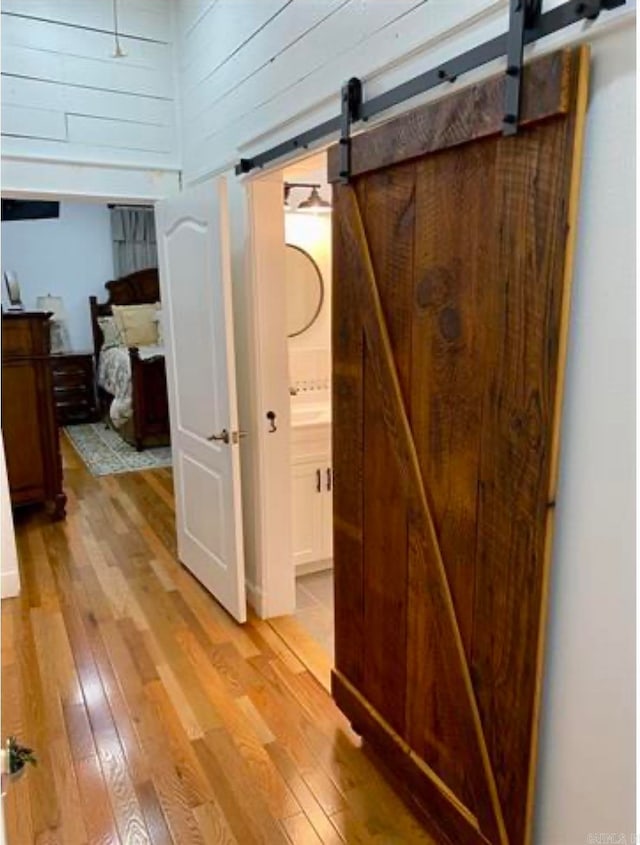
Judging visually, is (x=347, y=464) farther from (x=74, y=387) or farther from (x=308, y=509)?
(x=74, y=387)

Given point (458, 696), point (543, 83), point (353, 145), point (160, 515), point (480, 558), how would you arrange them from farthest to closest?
point (160, 515) → point (353, 145) → point (458, 696) → point (480, 558) → point (543, 83)

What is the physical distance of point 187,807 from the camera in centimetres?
177

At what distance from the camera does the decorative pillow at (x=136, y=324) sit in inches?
266

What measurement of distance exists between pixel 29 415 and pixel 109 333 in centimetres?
344

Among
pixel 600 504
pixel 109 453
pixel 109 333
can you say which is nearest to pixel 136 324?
pixel 109 333

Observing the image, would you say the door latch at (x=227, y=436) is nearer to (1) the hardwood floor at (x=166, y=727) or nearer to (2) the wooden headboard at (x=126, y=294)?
(1) the hardwood floor at (x=166, y=727)

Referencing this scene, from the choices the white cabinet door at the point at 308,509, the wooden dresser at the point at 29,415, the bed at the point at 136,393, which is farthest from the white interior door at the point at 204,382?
the bed at the point at 136,393

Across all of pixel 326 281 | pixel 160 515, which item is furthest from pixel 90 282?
pixel 326 281

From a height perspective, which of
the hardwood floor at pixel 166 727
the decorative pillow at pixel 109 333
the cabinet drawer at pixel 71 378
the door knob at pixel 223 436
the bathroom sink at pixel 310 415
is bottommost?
the hardwood floor at pixel 166 727

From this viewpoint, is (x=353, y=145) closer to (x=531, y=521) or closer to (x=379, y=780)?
(x=531, y=521)

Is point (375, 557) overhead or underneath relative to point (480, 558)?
underneath

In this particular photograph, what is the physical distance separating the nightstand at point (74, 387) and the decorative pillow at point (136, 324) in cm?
68

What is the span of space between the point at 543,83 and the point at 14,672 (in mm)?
2693

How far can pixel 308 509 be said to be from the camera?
10.3 ft
